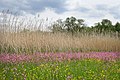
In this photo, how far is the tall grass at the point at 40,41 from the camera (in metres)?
14.1

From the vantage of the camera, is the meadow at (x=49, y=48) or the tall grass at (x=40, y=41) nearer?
the meadow at (x=49, y=48)

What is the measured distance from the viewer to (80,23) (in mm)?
33281

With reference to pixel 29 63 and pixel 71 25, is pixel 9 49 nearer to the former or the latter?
pixel 29 63

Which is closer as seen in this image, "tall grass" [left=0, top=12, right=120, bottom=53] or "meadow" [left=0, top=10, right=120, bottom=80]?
"meadow" [left=0, top=10, right=120, bottom=80]

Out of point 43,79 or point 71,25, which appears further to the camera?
point 71,25

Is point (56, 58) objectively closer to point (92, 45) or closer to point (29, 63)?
point (29, 63)

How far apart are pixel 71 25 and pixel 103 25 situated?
14.9 ft

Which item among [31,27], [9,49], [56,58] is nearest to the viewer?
[56,58]

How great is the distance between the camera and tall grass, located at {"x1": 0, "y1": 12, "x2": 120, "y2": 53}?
1410cm

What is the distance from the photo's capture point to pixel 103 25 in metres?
33.9

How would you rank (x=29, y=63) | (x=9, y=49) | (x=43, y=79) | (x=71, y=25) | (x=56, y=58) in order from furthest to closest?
(x=71, y=25) < (x=9, y=49) < (x=56, y=58) < (x=29, y=63) < (x=43, y=79)

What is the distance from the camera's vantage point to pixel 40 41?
1516 cm

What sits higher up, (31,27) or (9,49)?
(31,27)

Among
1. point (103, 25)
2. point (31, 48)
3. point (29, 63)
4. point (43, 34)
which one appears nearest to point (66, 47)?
point (43, 34)
